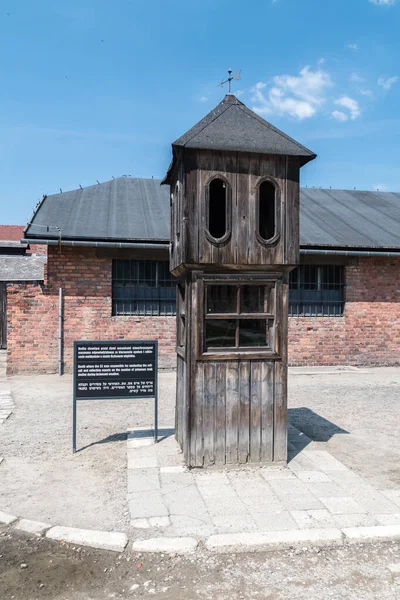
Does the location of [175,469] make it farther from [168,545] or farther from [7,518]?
[7,518]

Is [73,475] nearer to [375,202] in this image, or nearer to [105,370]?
[105,370]

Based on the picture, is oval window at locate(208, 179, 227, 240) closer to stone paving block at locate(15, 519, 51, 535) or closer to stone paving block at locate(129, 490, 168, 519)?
stone paving block at locate(129, 490, 168, 519)

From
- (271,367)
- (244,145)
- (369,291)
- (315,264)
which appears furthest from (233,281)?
(369,291)

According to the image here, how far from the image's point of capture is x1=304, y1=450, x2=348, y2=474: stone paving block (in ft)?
18.8

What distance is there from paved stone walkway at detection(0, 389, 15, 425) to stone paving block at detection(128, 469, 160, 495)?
3.59 meters

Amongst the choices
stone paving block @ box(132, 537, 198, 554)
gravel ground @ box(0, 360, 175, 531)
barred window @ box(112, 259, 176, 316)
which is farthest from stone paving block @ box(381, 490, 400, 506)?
barred window @ box(112, 259, 176, 316)

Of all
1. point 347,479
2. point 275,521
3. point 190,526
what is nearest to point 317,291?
point 347,479

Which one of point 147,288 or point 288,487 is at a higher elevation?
point 147,288


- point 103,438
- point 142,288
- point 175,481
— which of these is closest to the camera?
point 175,481

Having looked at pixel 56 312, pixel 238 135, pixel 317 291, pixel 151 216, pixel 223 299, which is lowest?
pixel 56 312

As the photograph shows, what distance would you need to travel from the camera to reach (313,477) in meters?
5.43

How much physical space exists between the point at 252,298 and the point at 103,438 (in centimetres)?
312

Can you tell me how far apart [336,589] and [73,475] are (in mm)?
3268

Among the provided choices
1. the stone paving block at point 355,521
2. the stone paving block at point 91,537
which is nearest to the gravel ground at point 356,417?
the stone paving block at point 355,521
